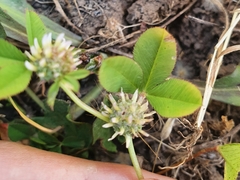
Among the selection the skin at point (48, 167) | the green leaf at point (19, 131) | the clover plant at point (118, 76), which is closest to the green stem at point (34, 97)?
the green leaf at point (19, 131)

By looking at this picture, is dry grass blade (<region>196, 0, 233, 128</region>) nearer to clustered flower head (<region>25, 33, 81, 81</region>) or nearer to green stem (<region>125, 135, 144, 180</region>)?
green stem (<region>125, 135, 144, 180</region>)

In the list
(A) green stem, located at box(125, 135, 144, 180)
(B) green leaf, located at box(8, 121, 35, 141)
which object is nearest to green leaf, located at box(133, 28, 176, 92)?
(A) green stem, located at box(125, 135, 144, 180)

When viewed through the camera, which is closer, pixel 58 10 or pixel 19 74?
pixel 19 74

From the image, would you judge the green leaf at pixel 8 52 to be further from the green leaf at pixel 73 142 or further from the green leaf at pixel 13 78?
the green leaf at pixel 73 142

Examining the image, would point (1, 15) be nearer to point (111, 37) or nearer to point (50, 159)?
point (111, 37)

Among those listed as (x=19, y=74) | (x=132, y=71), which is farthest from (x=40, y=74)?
(x=132, y=71)

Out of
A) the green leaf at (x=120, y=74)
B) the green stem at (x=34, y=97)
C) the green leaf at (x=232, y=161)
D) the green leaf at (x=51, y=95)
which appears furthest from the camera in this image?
the green stem at (x=34, y=97)
